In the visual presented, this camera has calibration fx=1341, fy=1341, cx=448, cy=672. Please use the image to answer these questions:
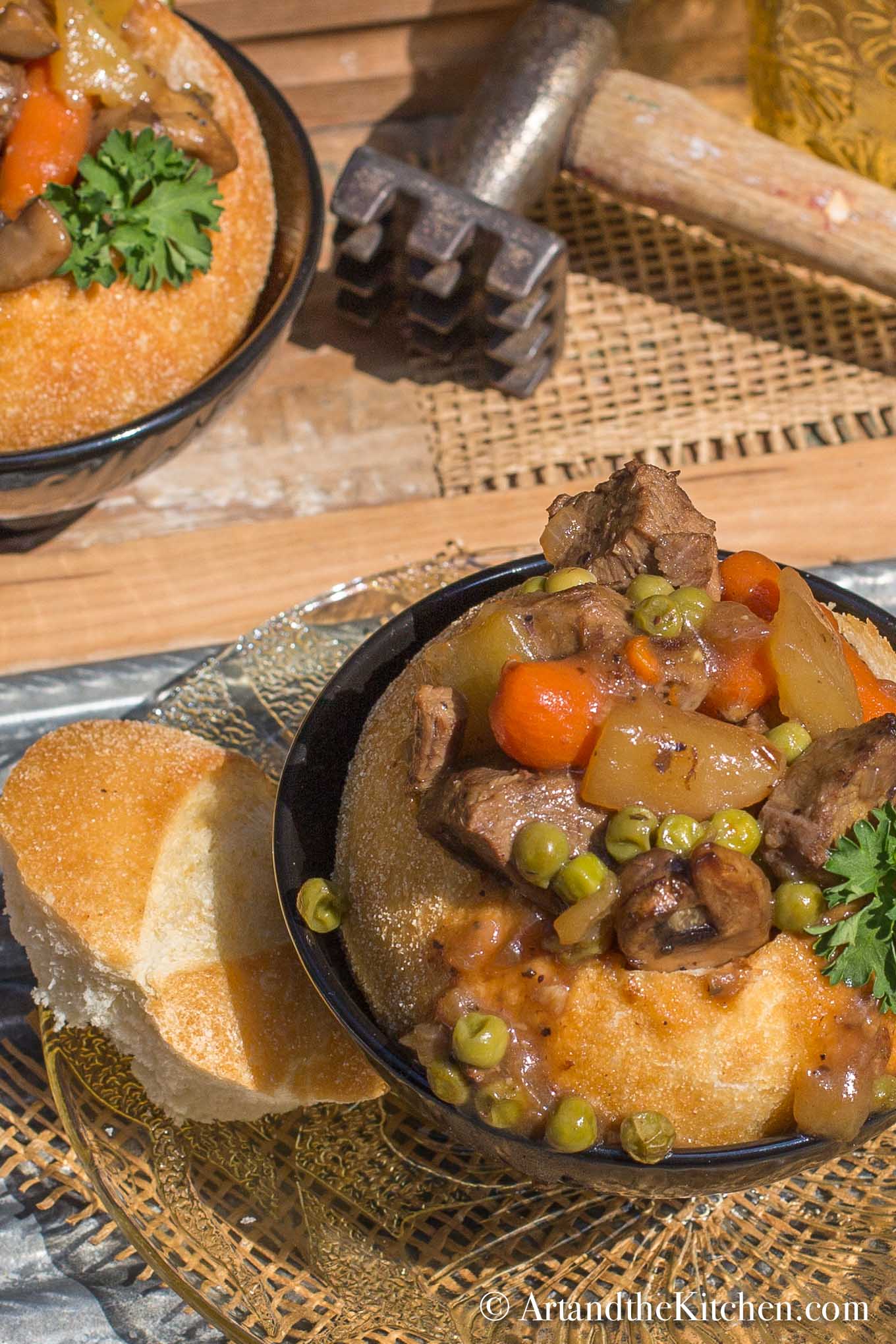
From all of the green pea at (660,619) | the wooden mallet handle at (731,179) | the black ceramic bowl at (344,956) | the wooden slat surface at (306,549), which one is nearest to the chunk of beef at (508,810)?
the green pea at (660,619)

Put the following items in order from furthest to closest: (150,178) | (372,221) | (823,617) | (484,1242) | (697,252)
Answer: (697,252)
(372,221)
(150,178)
(484,1242)
(823,617)

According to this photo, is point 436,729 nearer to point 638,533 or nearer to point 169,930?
point 638,533

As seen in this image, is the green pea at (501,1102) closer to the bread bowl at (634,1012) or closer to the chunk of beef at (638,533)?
the bread bowl at (634,1012)

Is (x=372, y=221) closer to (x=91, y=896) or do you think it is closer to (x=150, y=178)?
(x=150, y=178)


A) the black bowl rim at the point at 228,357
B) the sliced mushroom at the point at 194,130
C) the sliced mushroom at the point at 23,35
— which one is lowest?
the black bowl rim at the point at 228,357

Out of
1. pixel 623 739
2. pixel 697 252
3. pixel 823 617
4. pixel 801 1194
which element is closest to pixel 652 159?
pixel 697 252
